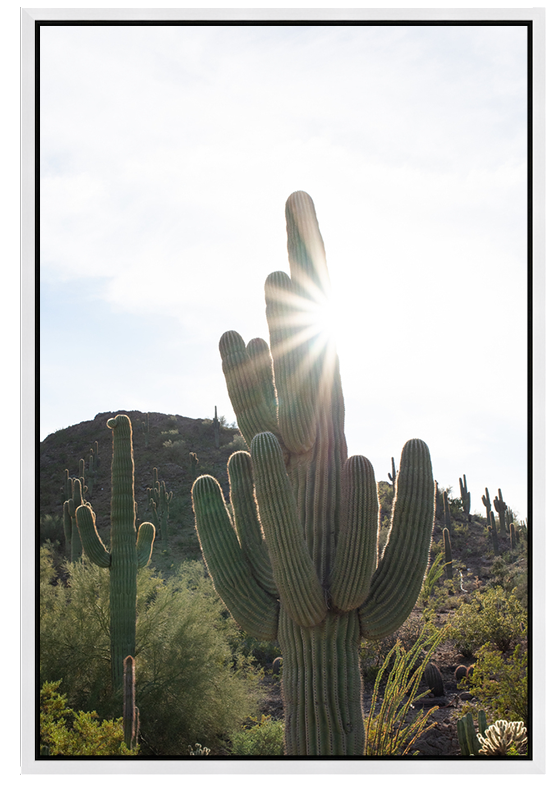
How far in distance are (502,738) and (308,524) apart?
207 cm

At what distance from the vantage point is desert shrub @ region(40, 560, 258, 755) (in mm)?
7910

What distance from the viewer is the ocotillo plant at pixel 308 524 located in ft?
14.2

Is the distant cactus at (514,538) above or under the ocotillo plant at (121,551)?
under

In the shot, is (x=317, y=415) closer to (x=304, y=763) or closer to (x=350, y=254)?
(x=350, y=254)

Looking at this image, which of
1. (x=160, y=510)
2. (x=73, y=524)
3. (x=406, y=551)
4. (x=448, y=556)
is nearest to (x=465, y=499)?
(x=448, y=556)

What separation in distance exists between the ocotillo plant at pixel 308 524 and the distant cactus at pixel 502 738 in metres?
1.10

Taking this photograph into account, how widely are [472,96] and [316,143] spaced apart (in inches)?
51.2

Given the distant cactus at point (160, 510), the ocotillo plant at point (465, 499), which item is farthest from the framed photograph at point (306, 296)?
the ocotillo plant at point (465, 499)

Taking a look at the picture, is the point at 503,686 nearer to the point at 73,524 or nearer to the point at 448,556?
the point at 448,556

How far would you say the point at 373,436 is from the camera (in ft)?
20.4

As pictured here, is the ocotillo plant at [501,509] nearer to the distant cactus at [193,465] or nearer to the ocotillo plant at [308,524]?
the distant cactus at [193,465]
